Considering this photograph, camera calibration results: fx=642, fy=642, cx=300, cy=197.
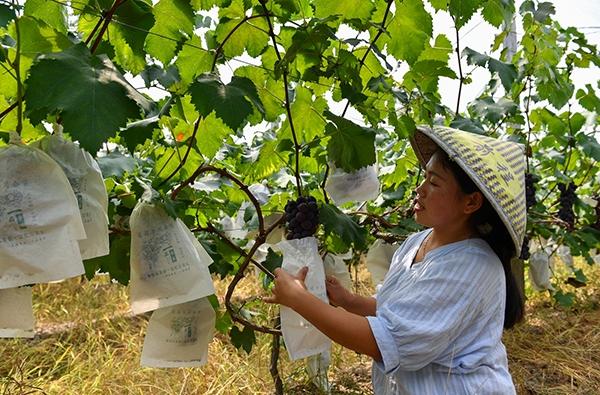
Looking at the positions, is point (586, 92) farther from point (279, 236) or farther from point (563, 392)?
point (279, 236)

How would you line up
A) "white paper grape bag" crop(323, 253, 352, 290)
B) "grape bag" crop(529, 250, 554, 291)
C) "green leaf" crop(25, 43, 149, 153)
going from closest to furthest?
"green leaf" crop(25, 43, 149, 153)
"white paper grape bag" crop(323, 253, 352, 290)
"grape bag" crop(529, 250, 554, 291)

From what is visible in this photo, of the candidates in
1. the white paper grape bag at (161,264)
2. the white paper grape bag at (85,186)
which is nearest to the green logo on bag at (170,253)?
the white paper grape bag at (161,264)

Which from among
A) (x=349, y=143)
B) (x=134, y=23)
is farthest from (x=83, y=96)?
(x=349, y=143)

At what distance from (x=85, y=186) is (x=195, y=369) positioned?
2.00 meters

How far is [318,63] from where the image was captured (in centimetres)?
126

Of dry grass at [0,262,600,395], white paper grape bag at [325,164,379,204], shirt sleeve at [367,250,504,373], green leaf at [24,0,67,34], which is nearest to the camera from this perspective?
green leaf at [24,0,67,34]

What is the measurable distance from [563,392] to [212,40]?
7.45 feet

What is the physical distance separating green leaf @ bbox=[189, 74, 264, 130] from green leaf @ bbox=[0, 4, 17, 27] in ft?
0.93

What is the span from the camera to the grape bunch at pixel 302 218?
1.32 meters

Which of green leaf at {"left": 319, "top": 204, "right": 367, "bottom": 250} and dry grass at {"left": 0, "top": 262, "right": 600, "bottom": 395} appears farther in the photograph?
dry grass at {"left": 0, "top": 262, "right": 600, "bottom": 395}

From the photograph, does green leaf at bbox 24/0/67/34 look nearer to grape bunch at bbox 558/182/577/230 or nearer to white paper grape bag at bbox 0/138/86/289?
white paper grape bag at bbox 0/138/86/289

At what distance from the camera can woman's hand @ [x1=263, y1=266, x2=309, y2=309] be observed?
48.3 inches

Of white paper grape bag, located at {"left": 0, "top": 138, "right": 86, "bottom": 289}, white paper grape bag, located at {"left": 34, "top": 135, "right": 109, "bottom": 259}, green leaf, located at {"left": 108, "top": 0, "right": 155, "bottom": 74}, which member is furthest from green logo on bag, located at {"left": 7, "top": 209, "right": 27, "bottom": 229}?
green leaf, located at {"left": 108, "top": 0, "right": 155, "bottom": 74}

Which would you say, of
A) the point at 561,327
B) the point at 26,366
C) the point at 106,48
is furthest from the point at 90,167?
the point at 561,327
